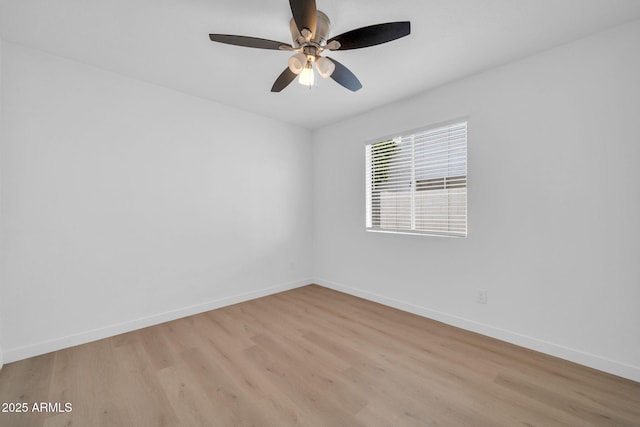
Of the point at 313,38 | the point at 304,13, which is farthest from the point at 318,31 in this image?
the point at 304,13

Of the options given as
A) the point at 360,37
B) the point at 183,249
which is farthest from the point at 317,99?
the point at 183,249

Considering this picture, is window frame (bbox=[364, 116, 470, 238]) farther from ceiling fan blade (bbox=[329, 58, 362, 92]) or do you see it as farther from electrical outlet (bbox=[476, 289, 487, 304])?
ceiling fan blade (bbox=[329, 58, 362, 92])

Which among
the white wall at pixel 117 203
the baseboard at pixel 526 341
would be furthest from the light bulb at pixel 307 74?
the baseboard at pixel 526 341

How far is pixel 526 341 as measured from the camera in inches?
88.4

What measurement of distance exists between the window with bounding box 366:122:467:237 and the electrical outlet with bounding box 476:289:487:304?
1.86 feet

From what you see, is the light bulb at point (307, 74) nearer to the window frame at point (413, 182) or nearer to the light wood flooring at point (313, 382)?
the window frame at point (413, 182)

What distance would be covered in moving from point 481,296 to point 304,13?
2.73 metres

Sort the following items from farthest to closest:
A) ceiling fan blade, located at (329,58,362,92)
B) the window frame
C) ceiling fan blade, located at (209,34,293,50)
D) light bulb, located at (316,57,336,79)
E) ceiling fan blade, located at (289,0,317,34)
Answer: the window frame < ceiling fan blade, located at (329,58,362,92) < light bulb, located at (316,57,336,79) < ceiling fan blade, located at (209,34,293,50) < ceiling fan blade, located at (289,0,317,34)

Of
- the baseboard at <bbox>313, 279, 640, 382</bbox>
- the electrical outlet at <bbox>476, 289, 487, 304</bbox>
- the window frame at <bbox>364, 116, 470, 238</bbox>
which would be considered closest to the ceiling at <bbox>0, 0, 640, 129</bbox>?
the window frame at <bbox>364, 116, 470, 238</bbox>

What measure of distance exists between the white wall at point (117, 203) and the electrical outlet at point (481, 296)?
2.56 m

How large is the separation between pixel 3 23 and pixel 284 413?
3.27 m

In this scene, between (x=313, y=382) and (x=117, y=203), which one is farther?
(x=117, y=203)

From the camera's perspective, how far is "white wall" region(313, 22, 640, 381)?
6.14 feet

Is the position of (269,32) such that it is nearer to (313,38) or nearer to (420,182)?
(313,38)
